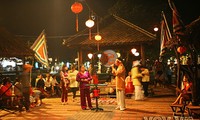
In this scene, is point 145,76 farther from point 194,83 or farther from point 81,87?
point 194,83

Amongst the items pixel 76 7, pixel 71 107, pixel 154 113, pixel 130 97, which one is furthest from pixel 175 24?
pixel 130 97

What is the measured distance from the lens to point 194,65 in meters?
8.80

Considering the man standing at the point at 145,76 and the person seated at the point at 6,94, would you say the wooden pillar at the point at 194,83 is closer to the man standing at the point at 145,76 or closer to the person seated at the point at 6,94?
the man standing at the point at 145,76

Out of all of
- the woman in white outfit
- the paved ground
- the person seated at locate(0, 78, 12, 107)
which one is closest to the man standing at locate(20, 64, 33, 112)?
the paved ground

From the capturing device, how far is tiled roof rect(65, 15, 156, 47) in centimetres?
1664

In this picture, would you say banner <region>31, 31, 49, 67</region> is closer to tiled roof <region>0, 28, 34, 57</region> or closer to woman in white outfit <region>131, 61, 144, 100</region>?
tiled roof <region>0, 28, 34, 57</region>

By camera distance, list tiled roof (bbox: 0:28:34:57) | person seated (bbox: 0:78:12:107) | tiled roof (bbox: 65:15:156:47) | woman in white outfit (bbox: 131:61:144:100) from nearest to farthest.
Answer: person seated (bbox: 0:78:12:107)
tiled roof (bbox: 0:28:34:57)
woman in white outfit (bbox: 131:61:144:100)
tiled roof (bbox: 65:15:156:47)

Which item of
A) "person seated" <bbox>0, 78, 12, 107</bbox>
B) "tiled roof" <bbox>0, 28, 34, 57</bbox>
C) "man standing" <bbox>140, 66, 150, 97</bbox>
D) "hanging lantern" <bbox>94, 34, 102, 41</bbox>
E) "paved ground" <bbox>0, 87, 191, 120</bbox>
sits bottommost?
"paved ground" <bbox>0, 87, 191, 120</bbox>

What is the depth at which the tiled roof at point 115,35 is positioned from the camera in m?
16.6

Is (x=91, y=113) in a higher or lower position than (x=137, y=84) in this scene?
lower

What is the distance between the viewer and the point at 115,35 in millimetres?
17344

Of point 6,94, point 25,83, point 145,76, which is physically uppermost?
point 145,76

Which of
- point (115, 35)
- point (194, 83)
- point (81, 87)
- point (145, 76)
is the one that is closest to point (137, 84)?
point (145, 76)

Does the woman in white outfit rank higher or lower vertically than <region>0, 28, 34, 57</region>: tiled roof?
lower
